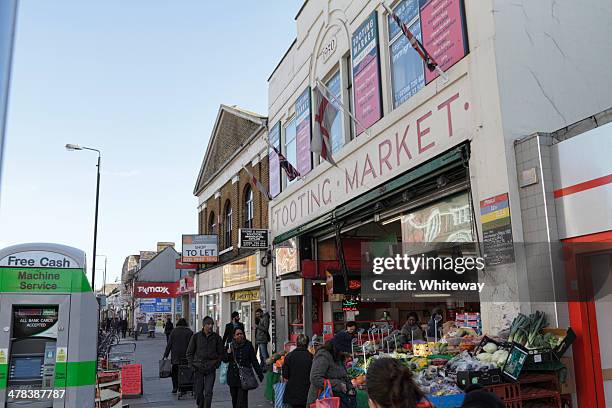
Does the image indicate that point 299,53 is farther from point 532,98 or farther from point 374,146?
point 532,98

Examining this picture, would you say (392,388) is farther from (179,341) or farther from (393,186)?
(179,341)

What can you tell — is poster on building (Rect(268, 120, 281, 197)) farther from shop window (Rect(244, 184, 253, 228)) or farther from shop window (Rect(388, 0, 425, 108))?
shop window (Rect(388, 0, 425, 108))

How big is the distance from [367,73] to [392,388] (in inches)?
397

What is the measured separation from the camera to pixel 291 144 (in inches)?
687

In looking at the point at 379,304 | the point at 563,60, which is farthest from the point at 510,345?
the point at 379,304

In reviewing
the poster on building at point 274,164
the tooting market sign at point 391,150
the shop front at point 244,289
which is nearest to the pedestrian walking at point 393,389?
the tooting market sign at point 391,150

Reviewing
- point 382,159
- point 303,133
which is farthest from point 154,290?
point 382,159

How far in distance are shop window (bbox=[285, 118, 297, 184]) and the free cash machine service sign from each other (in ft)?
32.0

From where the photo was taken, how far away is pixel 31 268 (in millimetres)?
7473

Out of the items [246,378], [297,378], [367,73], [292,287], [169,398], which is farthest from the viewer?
[292,287]

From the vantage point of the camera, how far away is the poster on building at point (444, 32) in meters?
9.09

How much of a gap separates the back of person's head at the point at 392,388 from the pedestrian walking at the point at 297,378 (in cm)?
438

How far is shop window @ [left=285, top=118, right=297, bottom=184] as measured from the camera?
17.0 m

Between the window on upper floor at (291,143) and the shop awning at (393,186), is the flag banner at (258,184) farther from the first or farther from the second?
the shop awning at (393,186)
